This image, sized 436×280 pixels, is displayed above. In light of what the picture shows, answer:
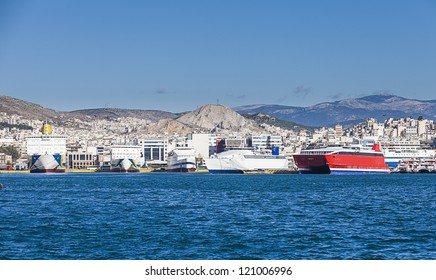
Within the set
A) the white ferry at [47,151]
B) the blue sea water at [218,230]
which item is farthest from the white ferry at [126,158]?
the blue sea water at [218,230]

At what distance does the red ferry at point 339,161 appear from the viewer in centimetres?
8156

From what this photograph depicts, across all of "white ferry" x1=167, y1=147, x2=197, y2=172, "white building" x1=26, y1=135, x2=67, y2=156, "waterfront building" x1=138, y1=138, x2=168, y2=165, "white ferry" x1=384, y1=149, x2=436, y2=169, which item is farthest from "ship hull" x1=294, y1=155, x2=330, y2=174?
"waterfront building" x1=138, y1=138, x2=168, y2=165

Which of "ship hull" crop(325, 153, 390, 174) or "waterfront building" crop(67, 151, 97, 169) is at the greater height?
"waterfront building" crop(67, 151, 97, 169)

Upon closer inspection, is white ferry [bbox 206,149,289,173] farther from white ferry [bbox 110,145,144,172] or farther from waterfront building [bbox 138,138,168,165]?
waterfront building [bbox 138,138,168,165]

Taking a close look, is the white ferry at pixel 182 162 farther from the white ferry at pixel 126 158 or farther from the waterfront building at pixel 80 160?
the waterfront building at pixel 80 160

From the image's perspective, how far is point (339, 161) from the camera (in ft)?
268

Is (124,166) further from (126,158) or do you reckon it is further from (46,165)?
(46,165)

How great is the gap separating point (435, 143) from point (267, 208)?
123m

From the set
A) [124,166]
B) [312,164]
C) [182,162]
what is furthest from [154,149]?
[312,164]

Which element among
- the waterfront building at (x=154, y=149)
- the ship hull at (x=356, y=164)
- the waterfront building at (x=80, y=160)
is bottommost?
the ship hull at (x=356, y=164)

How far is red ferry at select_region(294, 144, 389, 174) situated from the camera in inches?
3211

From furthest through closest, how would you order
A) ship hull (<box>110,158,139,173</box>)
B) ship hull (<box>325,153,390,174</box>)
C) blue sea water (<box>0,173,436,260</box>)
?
ship hull (<box>110,158,139,173</box>)
ship hull (<box>325,153,390,174</box>)
blue sea water (<box>0,173,436,260</box>)
